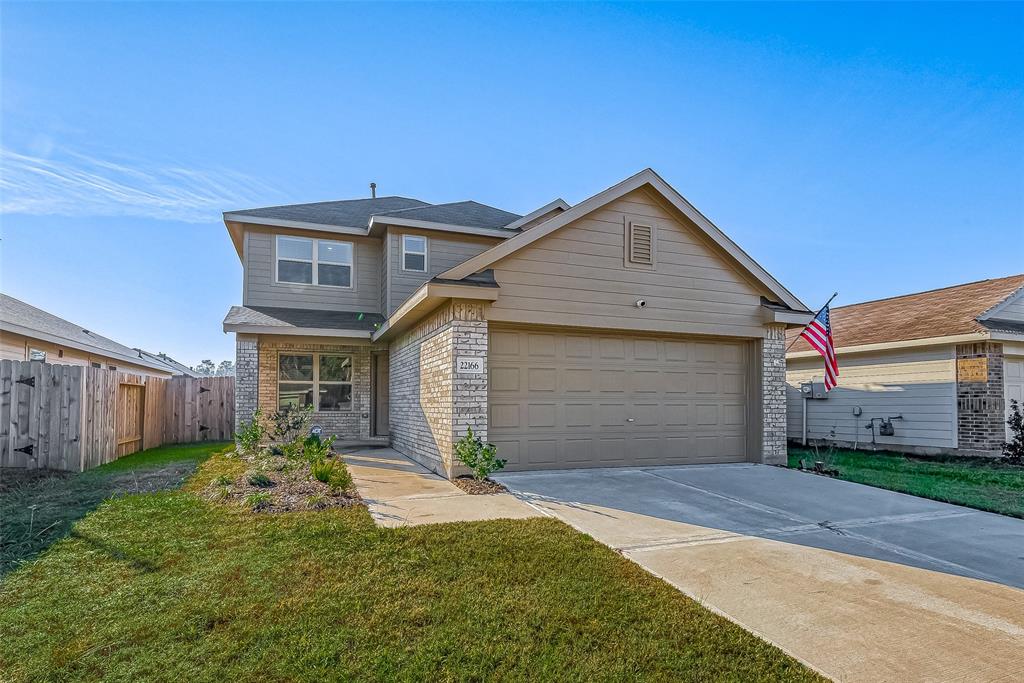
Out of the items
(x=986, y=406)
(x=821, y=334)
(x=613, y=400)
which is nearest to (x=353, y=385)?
(x=613, y=400)

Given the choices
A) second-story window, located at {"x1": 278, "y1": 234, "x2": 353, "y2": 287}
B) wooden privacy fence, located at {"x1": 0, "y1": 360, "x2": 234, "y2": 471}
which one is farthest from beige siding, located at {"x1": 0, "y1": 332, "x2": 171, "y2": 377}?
second-story window, located at {"x1": 278, "y1": 234, "x2": 353, "y2": 287}

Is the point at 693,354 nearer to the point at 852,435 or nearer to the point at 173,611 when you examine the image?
the point at 852,435

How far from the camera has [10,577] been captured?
3.99 meters

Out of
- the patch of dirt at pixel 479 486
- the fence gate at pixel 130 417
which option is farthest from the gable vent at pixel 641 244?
the fence gate at pixel 130 417

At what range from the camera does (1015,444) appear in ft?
36.0

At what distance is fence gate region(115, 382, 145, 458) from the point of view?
10672mm

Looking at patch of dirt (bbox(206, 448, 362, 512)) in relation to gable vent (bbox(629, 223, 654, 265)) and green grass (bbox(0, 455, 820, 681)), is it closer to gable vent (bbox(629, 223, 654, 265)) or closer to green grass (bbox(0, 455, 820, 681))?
green grass (bbox(0, 455, 820, 681))

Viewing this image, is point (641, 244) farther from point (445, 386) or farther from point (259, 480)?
point (259, 480)

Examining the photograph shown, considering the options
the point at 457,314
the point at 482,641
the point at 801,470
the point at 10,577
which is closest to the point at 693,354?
the point at 801,470

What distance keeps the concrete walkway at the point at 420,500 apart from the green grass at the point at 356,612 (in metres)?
0.57

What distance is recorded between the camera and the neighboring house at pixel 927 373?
11.3 meters

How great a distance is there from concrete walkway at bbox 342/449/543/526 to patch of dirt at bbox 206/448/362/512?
356 millimetres

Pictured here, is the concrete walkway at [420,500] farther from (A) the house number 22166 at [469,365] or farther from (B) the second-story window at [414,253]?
(B) the second-story window at [414,253]

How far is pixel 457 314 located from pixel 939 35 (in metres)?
10.8
